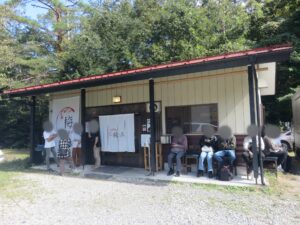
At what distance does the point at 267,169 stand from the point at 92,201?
15.1ft

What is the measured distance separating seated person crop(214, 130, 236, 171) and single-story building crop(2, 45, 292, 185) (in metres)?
0.24

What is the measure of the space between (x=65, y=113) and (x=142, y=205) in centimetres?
593

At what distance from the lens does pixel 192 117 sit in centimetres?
784

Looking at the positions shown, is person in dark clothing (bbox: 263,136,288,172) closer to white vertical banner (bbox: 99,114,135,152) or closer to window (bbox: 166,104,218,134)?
window (bbox: 166,104,218,134)

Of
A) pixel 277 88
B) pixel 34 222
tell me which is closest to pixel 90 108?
pixel 34 222

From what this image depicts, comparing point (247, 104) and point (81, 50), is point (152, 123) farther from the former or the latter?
point (81, 50)

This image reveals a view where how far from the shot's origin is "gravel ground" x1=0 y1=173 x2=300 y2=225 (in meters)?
4.20

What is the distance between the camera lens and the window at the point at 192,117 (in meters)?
7.58

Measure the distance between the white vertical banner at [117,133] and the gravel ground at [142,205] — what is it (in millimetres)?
1866

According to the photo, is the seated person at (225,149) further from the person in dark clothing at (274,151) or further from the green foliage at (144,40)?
the green foliage at (144,40)

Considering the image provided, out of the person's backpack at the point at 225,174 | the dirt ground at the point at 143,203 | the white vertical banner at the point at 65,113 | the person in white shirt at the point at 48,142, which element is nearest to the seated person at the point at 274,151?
the dirt ground at the point at 143,203

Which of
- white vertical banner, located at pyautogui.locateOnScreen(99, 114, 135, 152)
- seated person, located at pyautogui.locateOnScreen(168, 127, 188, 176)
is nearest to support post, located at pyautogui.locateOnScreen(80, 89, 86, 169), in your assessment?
white vertical banner, located at pyautogui.locateOnScreen(99, 114, 135, 152)

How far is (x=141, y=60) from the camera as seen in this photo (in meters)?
15.3

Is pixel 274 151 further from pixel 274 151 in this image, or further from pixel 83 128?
pixel 83 128
